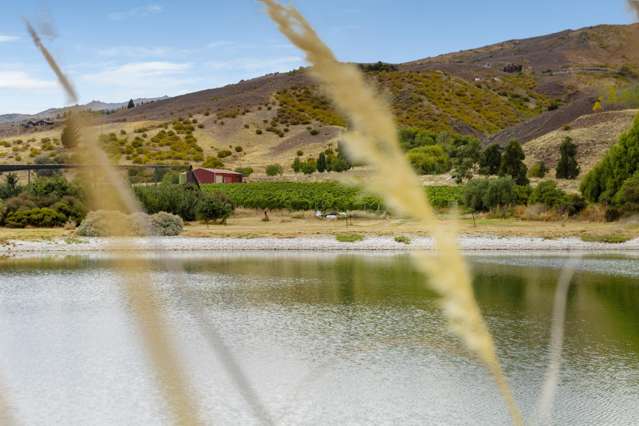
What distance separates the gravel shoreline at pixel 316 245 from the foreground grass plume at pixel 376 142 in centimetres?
2589

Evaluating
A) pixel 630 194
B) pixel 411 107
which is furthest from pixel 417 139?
pixel 411 107

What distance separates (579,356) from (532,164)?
110ft

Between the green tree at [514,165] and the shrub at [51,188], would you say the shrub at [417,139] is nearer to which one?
the green tree at [514,165]

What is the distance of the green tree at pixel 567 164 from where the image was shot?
3888 cm

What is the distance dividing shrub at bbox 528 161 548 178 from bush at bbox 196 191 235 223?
1646 cm

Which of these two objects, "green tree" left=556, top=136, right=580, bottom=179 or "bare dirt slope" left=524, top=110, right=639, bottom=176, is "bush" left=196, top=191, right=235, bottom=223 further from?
"bare dirt slope" left=524, top=110, right=639, bottom=176

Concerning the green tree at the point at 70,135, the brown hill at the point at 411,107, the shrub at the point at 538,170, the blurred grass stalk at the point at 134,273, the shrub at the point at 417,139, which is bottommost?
the shrub at the point at 538,170

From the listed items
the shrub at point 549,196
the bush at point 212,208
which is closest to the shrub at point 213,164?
the bush at point 212,208

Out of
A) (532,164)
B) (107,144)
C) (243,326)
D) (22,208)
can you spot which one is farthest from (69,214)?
(107,144)

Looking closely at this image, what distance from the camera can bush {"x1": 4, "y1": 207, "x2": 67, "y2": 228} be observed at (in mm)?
31766

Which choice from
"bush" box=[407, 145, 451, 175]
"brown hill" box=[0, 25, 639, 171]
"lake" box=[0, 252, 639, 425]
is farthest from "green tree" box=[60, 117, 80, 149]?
"brown hill" box=[0, 25, 639, 171]

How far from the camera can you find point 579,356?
1166cm

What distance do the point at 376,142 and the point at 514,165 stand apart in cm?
3758

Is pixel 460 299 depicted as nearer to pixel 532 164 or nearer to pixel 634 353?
pixel 634 353
